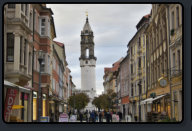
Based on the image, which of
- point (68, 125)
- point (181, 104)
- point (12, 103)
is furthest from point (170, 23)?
point (12, 103)

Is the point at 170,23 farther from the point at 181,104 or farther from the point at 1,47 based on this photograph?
the point at 1,47

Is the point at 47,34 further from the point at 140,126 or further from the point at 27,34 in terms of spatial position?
the point at 140,126

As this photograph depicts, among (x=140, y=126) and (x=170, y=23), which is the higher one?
(x=170, y=23)

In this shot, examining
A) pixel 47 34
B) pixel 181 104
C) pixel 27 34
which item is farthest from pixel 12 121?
pixel 47 34

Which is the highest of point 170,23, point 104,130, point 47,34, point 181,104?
point 47,34

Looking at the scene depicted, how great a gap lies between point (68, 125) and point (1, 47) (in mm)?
2285

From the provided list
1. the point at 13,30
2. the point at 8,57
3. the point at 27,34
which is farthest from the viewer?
the point at 27,34

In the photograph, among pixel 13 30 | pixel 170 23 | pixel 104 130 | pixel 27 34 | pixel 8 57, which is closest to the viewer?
pixel 104 130

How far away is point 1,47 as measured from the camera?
7961mm

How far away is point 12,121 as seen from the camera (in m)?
7.73

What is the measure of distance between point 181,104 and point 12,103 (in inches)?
147

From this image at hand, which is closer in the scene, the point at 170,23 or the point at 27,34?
the point at 170,23

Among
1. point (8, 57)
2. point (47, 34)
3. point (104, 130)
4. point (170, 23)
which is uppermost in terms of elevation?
point (47, 34)

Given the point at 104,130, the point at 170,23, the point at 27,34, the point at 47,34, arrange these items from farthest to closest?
1. the point at 47,34
2. the point at 27,34
3. the point at 170,23
4. the point at 104,130
